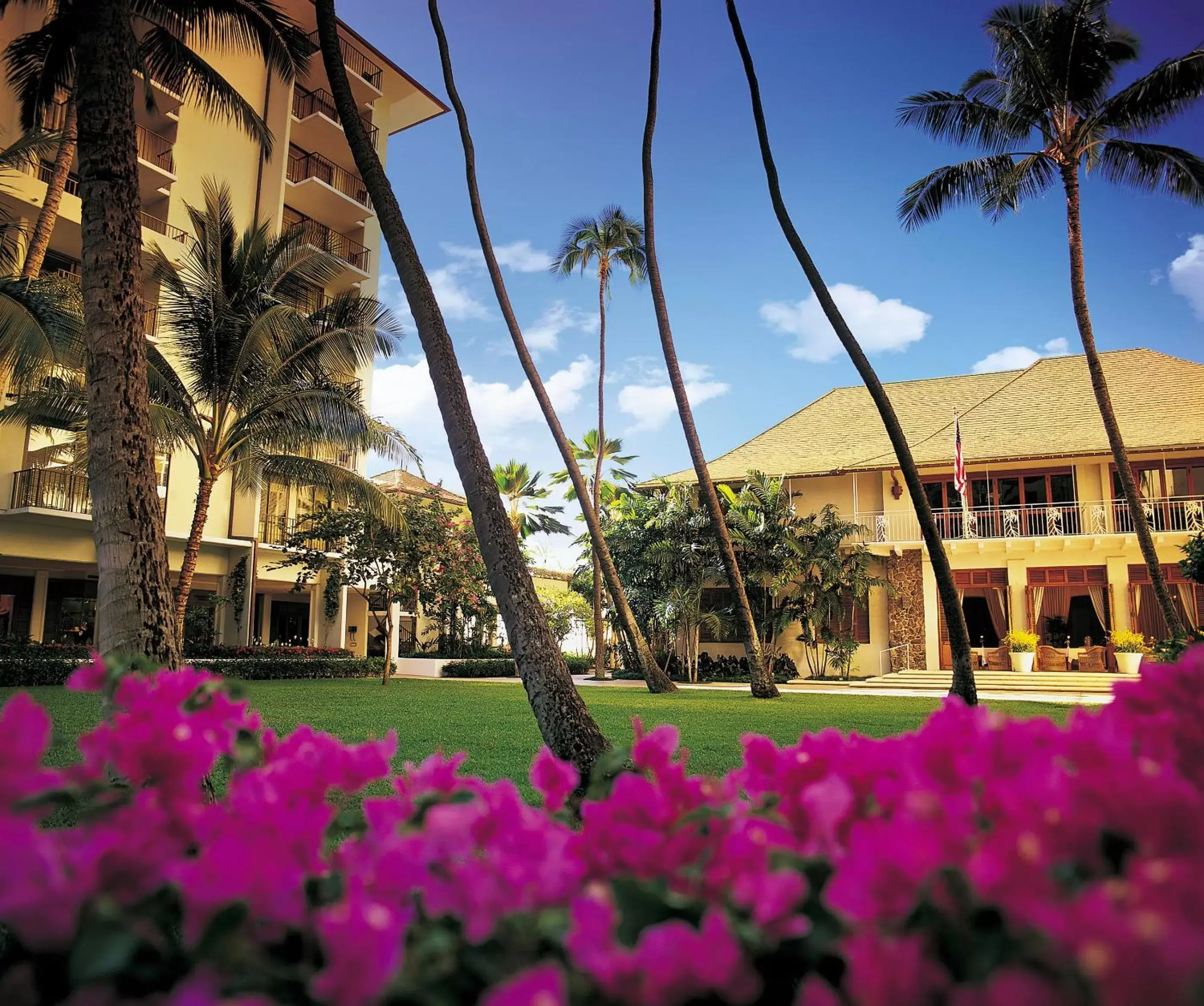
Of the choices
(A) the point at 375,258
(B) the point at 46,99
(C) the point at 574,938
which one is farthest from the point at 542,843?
(A) the point at 375,258

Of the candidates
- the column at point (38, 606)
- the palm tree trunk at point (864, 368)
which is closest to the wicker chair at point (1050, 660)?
the palm tree trunk at point (864, 368)

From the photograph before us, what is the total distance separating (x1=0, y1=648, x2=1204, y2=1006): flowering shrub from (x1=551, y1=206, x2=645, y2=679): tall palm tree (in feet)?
73.9

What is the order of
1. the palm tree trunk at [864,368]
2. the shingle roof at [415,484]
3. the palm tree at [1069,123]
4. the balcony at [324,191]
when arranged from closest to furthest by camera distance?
the palm tree trunk at [864,368] → the palm tree at [1069,123] → the balcony at [324,191] → the shingle roof at [415,484]

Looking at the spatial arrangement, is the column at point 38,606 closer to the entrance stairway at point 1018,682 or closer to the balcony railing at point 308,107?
the balcony railing at point 308,107

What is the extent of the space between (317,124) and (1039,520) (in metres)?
23.4

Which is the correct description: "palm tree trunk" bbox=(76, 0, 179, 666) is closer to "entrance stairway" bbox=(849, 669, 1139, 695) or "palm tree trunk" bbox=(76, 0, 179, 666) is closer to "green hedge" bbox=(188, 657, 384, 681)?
"green hedge" bbox=(188, 657, 384, 681)

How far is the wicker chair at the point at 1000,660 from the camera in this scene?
20.9 m

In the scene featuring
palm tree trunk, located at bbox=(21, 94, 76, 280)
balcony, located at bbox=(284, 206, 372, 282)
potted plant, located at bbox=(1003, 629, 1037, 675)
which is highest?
balcony, located at bbox=(284, 206, 372, 282)

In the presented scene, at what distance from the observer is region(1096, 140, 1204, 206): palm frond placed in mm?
14828

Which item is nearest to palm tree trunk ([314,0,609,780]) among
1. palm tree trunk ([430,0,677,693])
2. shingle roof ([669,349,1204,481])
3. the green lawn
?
the green lawn

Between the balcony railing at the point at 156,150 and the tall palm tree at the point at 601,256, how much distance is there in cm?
1037

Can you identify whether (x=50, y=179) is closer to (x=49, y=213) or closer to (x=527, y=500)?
(x=49, y=213)

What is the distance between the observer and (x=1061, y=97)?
14828mm

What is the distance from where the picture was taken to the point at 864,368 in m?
11.2
